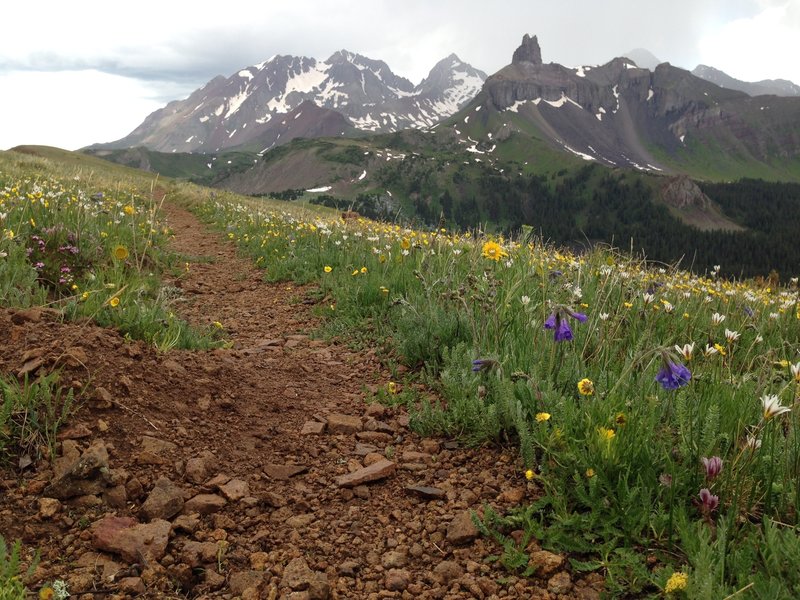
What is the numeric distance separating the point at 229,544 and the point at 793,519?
258 cm

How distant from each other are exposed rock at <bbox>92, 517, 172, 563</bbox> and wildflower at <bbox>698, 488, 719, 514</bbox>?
2424 millimetres

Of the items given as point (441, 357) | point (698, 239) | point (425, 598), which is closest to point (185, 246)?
point (441, 357)

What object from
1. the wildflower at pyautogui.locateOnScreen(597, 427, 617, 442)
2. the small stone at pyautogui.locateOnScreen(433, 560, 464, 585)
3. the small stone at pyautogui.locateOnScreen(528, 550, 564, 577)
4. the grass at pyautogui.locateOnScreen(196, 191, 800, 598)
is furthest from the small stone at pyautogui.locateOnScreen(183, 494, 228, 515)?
the wildflower at pyautogui.locateOnScreen(597, 427, 617, 442)

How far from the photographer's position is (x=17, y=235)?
5672 mm

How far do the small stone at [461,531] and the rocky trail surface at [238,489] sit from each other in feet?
0.04

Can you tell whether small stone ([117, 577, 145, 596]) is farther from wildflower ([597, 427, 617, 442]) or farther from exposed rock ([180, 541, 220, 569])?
wildflower ([597, 427, 617, 442])

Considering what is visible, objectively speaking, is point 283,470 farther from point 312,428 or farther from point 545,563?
point 545,563

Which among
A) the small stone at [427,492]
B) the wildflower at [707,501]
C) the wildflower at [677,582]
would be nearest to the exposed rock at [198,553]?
the small stone at [427,492]

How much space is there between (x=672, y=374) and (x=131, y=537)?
108 inches

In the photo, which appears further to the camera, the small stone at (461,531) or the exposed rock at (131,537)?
the small stone at (461,531)

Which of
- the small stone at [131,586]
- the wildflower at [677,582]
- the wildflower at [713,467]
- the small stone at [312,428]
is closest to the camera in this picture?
the wildflower at [677,582]

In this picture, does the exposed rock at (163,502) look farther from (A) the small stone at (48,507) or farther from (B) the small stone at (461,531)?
(B) the small stone at (461,531)

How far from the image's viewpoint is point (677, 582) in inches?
79.9

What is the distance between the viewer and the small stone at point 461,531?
264 centimetres
